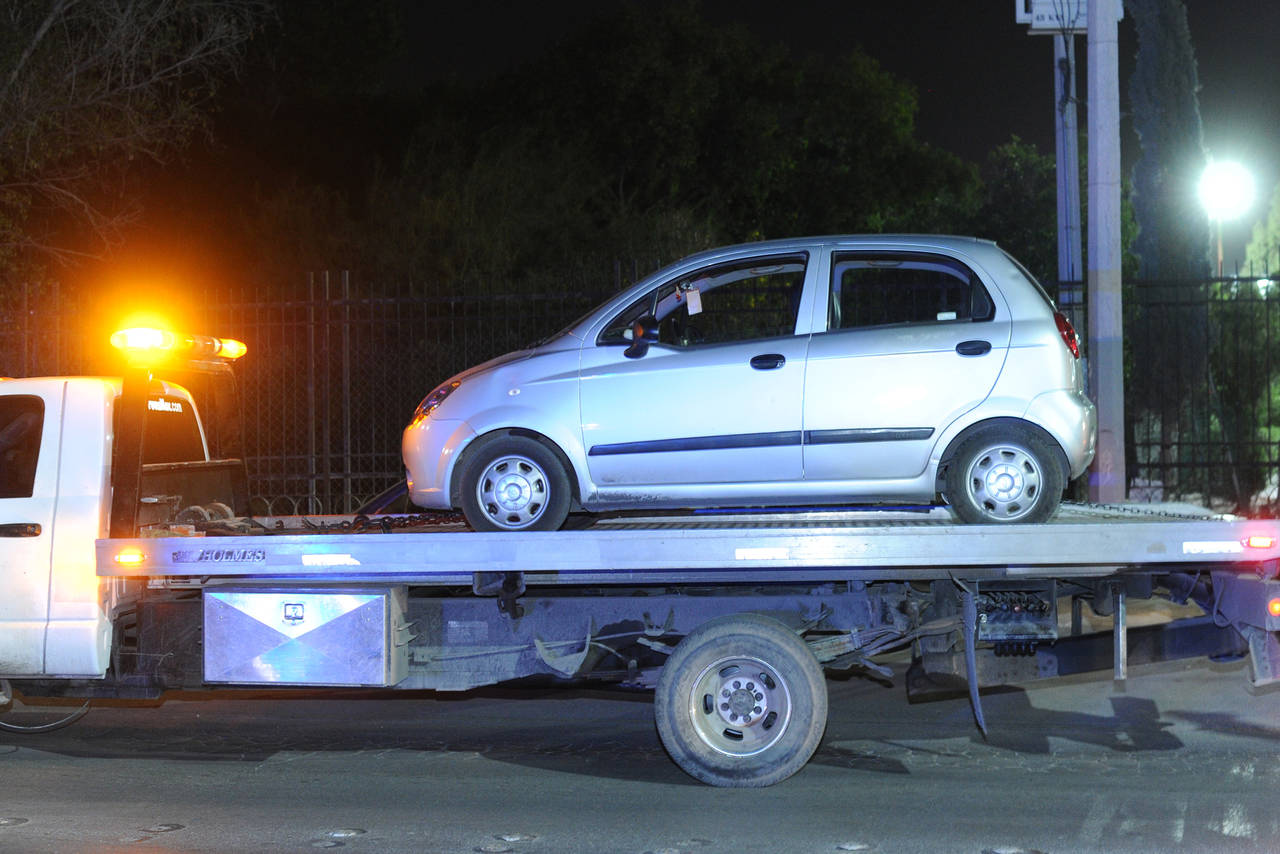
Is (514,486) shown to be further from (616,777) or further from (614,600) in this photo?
(616,777)

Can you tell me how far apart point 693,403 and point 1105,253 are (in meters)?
4.64

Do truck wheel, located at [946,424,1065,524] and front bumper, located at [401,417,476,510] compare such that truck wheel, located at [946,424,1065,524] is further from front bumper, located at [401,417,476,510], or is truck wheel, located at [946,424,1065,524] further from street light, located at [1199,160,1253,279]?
street light, located at [1199,160,1253,279]

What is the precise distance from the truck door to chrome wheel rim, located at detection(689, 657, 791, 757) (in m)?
3.12

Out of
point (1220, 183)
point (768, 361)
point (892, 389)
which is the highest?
point (1220, 183)

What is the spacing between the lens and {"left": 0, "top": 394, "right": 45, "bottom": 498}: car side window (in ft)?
21.3

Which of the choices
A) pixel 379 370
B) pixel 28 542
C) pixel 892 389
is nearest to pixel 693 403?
pixel 892 389

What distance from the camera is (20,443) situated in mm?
6539

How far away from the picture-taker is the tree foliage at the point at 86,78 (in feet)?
46.2

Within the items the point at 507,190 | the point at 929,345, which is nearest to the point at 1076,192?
the point at 507,190

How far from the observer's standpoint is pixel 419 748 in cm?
698

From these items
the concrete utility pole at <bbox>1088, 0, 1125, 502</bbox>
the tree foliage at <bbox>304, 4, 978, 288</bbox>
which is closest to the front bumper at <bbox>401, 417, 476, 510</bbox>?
the concrete utility pole at <bbox>1088, 0, 1125, 502</bbox>

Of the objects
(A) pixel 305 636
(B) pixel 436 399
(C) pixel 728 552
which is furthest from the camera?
(B) pixel 436 399

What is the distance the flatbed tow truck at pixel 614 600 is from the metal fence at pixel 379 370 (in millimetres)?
5443

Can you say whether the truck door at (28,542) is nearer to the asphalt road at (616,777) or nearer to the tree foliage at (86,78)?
the asphalt road at (616,777)
